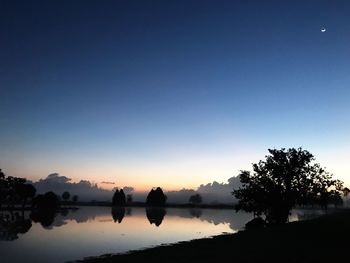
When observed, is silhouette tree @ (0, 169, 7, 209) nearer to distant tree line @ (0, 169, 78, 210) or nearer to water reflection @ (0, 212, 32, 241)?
distant tree line @ (0, 169, 78, 210)

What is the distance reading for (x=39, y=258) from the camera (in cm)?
3803

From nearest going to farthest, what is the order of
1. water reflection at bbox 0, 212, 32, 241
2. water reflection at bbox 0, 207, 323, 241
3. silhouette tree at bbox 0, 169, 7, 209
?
1. water reflection at bbox 0, 212, 32, 241
2. water reflection at bbox 0, 207, 323, 241
3. silhouette tree at bbox 0, 169, 7, 209

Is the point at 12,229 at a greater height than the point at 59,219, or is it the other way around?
the point at 12,229

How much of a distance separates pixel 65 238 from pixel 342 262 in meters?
41.1

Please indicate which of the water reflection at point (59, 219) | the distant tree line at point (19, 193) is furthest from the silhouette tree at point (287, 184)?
the distant tree line at point (19, 193)

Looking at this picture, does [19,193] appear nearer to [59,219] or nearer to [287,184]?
[59,219]

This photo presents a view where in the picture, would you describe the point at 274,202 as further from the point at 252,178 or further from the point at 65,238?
the point at 65,238

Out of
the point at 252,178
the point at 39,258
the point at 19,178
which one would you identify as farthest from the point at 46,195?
the point at 39,258

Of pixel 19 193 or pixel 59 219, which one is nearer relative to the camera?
pixel 59 219

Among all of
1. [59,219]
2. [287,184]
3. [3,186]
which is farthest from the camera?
[3,186]

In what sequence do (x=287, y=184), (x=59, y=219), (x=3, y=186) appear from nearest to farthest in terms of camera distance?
1. (x=287, y=184)
2. (x=59, y=219)
3. (x=3, y=186)

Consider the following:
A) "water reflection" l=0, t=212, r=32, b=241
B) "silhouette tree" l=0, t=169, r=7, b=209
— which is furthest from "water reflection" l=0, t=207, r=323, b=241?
"silhouette tree" l=0, t=169, r=7, b=209

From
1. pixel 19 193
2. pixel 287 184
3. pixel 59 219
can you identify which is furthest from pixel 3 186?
pixel 287 184

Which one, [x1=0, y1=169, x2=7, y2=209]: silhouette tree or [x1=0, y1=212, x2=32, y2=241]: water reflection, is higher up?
[x1=0, y1=169, x2=7, y2=209]: silhouette tree
